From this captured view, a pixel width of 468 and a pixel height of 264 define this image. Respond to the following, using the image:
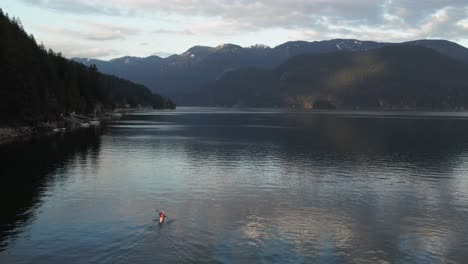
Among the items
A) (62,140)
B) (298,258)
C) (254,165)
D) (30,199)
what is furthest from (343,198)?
(62,140)

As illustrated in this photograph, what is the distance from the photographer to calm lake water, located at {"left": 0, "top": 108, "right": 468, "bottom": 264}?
3791cm

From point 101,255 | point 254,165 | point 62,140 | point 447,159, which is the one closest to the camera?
point 101,255

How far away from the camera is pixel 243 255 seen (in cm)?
3697

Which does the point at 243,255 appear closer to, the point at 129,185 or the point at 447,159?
the point at 129,185

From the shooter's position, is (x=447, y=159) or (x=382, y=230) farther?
(x=447, y=159)

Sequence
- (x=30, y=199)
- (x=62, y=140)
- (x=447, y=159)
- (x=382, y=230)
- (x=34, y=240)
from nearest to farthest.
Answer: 1. (x=34, y=240)
2. (x=382, y=230)
3. (x=30, y=199)
4. (x=447, y=159)
5. (x=62, y=140)

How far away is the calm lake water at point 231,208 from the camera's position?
124 ft

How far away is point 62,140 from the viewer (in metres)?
128

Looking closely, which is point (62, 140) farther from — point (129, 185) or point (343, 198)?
point (343, 198)

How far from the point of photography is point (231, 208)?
52344 millimetres

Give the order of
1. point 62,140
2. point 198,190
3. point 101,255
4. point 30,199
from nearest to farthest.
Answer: point 101,255 → point 30,199 → point 198,190 → point 62,140

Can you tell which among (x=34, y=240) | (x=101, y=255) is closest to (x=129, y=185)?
(x=34, y=240)

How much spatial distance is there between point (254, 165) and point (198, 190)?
26.3m

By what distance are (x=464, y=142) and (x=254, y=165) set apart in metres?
89.0
